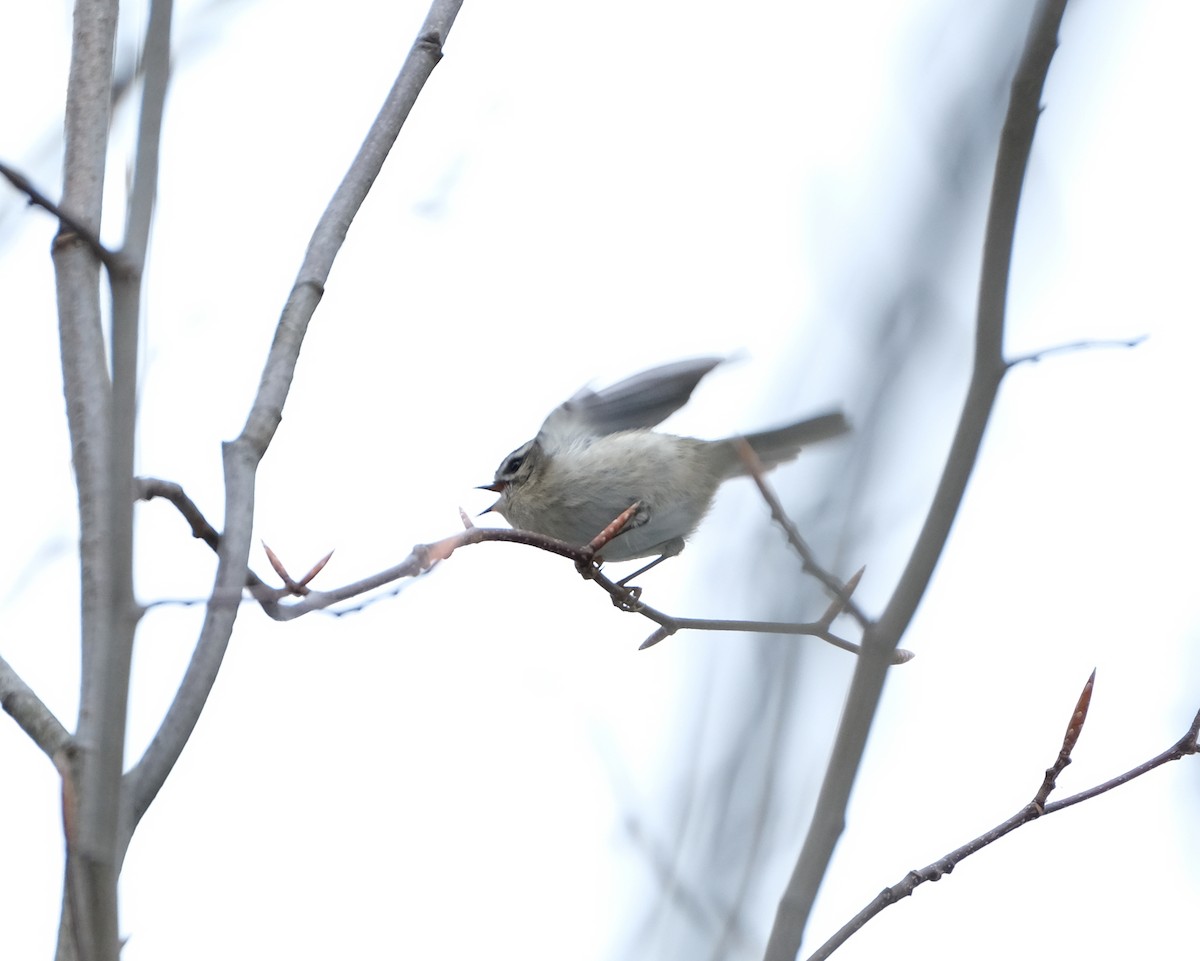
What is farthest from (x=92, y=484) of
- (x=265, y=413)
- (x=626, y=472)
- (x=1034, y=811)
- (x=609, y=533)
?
(x=626, y=472)

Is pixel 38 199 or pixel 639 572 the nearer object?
pixel 38 199

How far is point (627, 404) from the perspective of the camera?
5.23m

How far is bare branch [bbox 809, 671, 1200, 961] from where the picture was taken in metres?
1.95

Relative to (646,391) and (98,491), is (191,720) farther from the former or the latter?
(646,391)

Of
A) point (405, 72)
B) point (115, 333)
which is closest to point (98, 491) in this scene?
point (115, 333)

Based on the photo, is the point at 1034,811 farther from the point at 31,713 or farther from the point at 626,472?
the point at 626,472

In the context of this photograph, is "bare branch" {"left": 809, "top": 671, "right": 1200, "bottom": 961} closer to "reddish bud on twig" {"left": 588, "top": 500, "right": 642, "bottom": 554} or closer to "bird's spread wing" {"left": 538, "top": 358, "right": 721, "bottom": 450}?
"reddish bud on twig" {"left": 588, "top": 500, "right": 642, "bottom": 554}

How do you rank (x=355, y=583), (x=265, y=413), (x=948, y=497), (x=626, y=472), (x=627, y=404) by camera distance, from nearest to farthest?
(x=948, y=497) → (x=355, y=583) → (x=265, y=413) → (x=626, y=472) → (x=627, y=404)

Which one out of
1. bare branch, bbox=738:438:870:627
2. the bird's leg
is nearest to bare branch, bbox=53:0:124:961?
bare branch, bbox=738:438:870:627

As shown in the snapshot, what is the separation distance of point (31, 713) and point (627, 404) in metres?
3.53

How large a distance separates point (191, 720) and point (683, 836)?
88 centimetres

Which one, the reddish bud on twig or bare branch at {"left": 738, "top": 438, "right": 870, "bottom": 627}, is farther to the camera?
the reddish bud on twig

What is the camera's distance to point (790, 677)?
1348mm

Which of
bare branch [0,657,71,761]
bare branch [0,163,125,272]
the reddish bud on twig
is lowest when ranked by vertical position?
bare branch [0,657,71,761]
